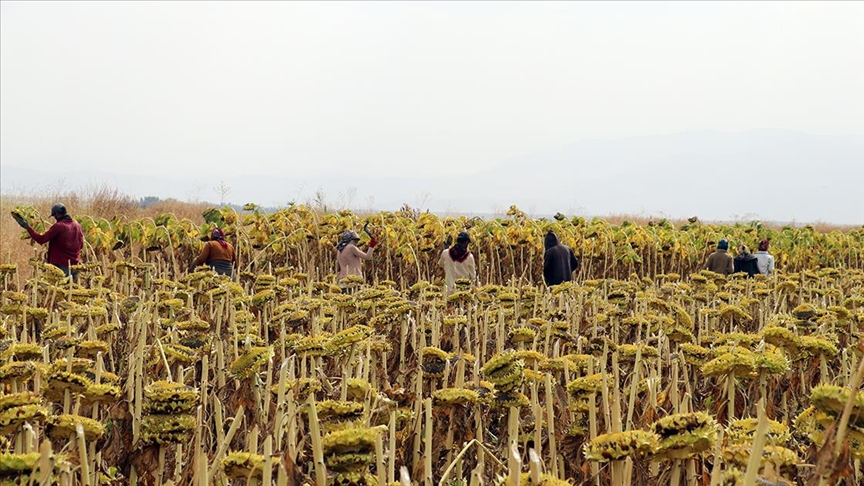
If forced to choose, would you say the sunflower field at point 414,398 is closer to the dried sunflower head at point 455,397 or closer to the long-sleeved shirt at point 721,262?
the dried sunflower head at point 455,397

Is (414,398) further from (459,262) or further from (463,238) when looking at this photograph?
(459,262)

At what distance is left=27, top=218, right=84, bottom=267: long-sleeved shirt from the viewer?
337 inches

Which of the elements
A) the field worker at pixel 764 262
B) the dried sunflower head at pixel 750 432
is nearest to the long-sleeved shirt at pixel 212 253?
the dried sunflower head at pixel 750 432

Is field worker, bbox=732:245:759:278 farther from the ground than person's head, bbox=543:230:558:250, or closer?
closer

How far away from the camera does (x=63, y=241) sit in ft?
28.3

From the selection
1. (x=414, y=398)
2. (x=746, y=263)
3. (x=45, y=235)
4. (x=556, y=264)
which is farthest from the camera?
(x=746, y=263)

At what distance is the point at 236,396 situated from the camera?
126 inches

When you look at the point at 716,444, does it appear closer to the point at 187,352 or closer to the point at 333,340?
the point at 333,340

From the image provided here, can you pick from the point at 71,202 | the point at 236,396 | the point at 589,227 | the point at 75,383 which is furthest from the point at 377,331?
the point at 71,202

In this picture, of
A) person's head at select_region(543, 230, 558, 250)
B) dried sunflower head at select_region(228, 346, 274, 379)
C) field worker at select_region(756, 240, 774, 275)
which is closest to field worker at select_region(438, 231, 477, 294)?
person's head at select_region(543, 230, 558, 250)

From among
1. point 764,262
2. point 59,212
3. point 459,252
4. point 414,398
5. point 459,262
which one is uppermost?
point 59,212

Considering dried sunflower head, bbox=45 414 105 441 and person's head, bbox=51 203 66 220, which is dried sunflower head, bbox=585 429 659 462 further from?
person's head, bbox=51 203 66 220

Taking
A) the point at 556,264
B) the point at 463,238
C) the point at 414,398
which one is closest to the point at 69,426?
the point at 414,398

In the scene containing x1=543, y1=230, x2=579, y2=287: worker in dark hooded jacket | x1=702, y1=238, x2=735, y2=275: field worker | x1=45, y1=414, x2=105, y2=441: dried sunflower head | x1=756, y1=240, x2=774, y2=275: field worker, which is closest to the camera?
x1=45, y1=414, x2=105, y2=441: dried sunflower head
